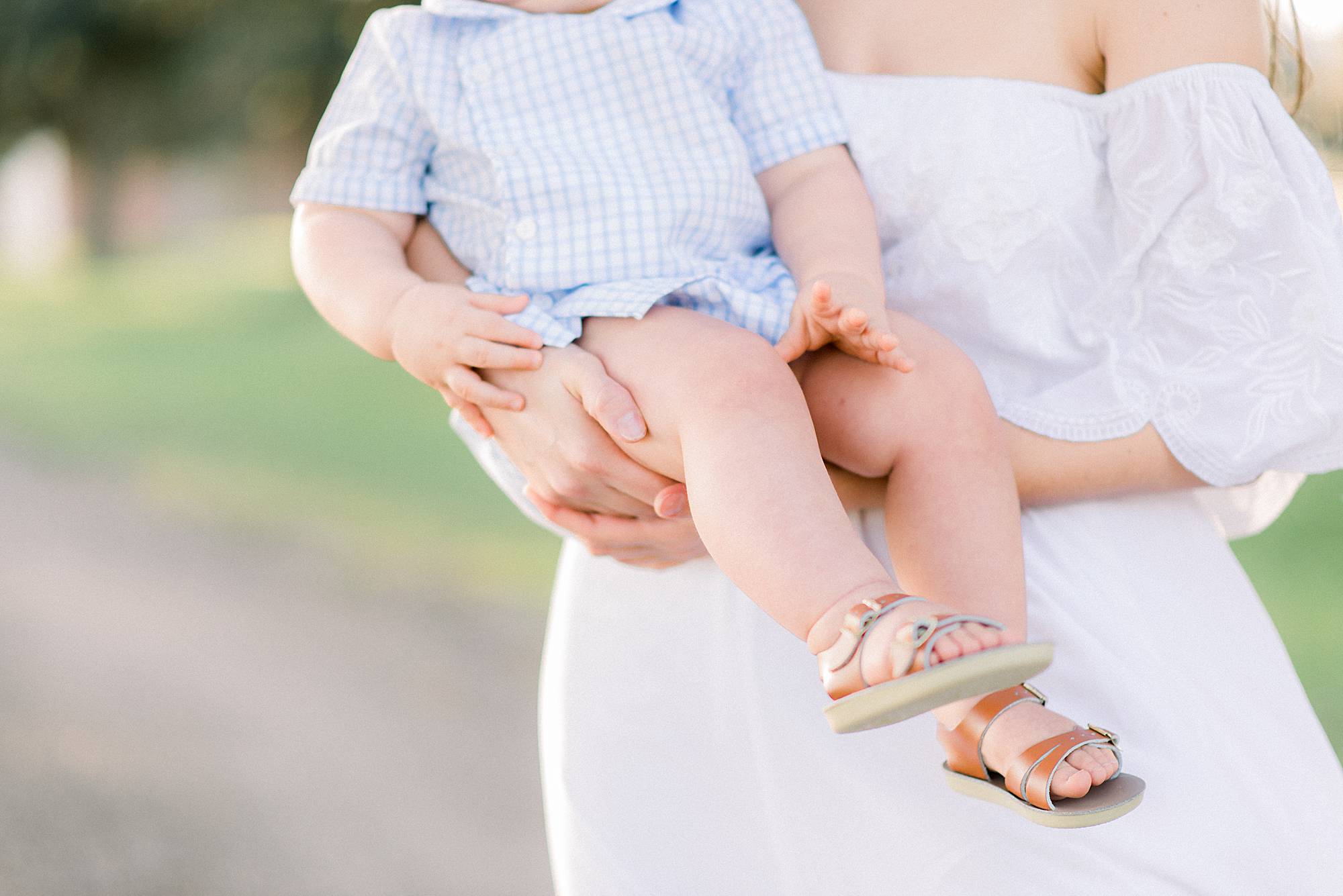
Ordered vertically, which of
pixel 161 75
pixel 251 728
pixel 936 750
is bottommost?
pixel 251 728

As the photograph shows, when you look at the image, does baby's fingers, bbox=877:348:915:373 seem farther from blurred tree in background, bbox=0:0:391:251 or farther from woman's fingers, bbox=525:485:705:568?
blurred tree in background, bbox=0:0:391:251

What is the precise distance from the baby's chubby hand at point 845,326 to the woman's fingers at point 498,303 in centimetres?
29

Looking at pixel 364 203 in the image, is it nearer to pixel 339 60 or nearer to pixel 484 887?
pixel 484 887

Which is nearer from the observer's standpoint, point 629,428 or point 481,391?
point 629,428

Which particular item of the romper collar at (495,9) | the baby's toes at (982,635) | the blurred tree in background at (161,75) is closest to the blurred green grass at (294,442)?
the baby's toes at (982,635)

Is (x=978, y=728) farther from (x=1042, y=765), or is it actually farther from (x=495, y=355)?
(x=495, y=355)

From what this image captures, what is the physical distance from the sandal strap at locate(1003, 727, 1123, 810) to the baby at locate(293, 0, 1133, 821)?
1cm

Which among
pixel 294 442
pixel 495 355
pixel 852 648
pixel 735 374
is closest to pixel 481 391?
pixel 495 355

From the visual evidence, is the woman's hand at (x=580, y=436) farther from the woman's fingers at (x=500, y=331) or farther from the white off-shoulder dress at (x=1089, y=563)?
the white off-shoulder dress at (x=1089, y=563)

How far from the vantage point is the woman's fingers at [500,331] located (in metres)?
1.32

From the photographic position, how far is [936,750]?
1303mm

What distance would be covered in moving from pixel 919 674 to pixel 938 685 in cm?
2

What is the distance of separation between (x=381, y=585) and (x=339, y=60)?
669 cm

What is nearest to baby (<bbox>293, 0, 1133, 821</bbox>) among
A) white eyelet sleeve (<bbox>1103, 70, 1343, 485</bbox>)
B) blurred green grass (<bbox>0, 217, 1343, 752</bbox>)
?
white eyelet sleeve (<bbox>1103, 70, 1343, 485</bbox>)
